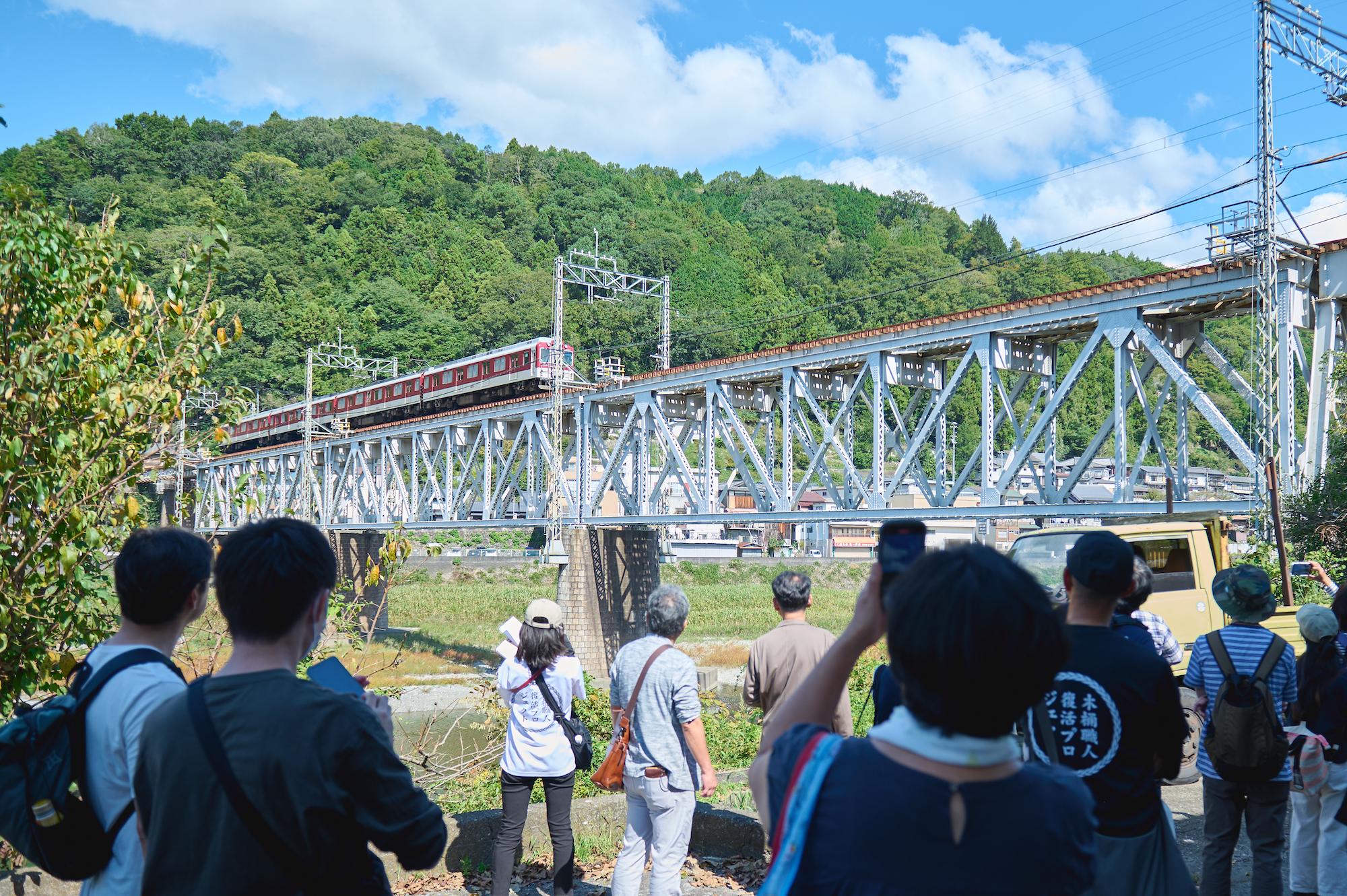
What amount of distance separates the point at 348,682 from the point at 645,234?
93806 millimetres

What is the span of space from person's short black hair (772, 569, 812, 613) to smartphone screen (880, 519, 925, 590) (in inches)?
113

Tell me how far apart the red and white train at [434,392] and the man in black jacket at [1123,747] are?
28319mm

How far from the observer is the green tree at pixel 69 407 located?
487cm

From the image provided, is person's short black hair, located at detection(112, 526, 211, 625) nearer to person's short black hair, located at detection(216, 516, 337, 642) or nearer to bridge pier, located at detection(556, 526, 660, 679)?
person's short black hair, located at detection(216, 516, 337, 642)

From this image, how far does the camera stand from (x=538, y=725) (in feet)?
17.2

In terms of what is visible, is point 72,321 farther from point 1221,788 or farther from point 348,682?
point 1221,788

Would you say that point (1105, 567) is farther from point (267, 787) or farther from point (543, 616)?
point (543, 616)

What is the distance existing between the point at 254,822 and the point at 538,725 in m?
3.18

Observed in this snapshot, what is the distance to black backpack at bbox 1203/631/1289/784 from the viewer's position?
4.30m

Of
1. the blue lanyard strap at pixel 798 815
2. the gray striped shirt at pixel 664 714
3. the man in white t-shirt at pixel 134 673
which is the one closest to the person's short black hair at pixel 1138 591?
the gray striped shirt at pixel 664 714

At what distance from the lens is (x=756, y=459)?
79.5ft

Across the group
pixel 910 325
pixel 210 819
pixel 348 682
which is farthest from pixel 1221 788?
pixel 910 325

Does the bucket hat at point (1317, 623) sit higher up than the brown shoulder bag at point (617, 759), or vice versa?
the bucket hat at point (1317, 623)

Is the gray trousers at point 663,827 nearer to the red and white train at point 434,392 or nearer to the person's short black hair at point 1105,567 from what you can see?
the person's short black hair at point 1105,567
